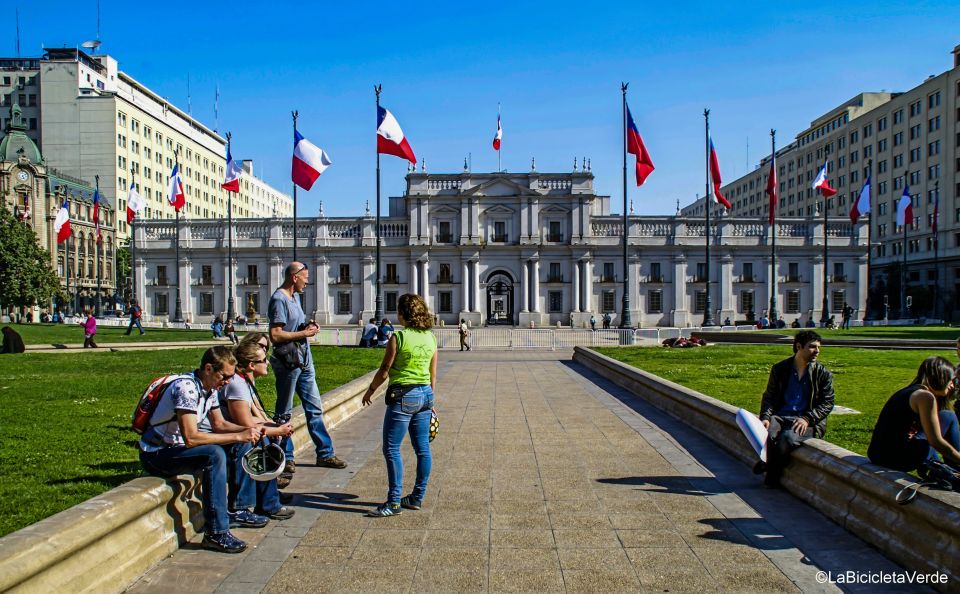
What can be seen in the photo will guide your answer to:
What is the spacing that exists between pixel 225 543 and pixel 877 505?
5.04m

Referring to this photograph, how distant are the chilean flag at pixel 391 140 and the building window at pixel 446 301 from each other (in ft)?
115

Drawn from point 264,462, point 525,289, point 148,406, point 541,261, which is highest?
point 541,261

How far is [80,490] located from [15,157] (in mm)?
80305

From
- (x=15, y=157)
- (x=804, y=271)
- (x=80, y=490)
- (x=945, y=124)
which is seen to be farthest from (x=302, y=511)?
(x=15, y=157)

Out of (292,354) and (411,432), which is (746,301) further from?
(411,432)

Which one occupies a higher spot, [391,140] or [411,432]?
[391,140]

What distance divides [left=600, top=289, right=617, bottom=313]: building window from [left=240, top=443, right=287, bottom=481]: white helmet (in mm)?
55268

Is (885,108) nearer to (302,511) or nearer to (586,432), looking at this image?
(586,432)

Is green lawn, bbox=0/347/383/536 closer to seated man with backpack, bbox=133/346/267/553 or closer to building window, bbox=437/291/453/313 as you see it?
seated man with backpack, bbox=133/346/267/553

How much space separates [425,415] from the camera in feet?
20.5

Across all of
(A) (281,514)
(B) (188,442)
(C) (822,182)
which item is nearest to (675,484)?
(A) (281,514)

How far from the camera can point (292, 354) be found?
7.33m

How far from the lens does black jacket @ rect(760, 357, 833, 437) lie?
269 inches

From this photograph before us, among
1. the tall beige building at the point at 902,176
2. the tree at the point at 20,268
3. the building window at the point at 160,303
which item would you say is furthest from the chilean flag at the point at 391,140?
the tall beige building at the point at 902,176
